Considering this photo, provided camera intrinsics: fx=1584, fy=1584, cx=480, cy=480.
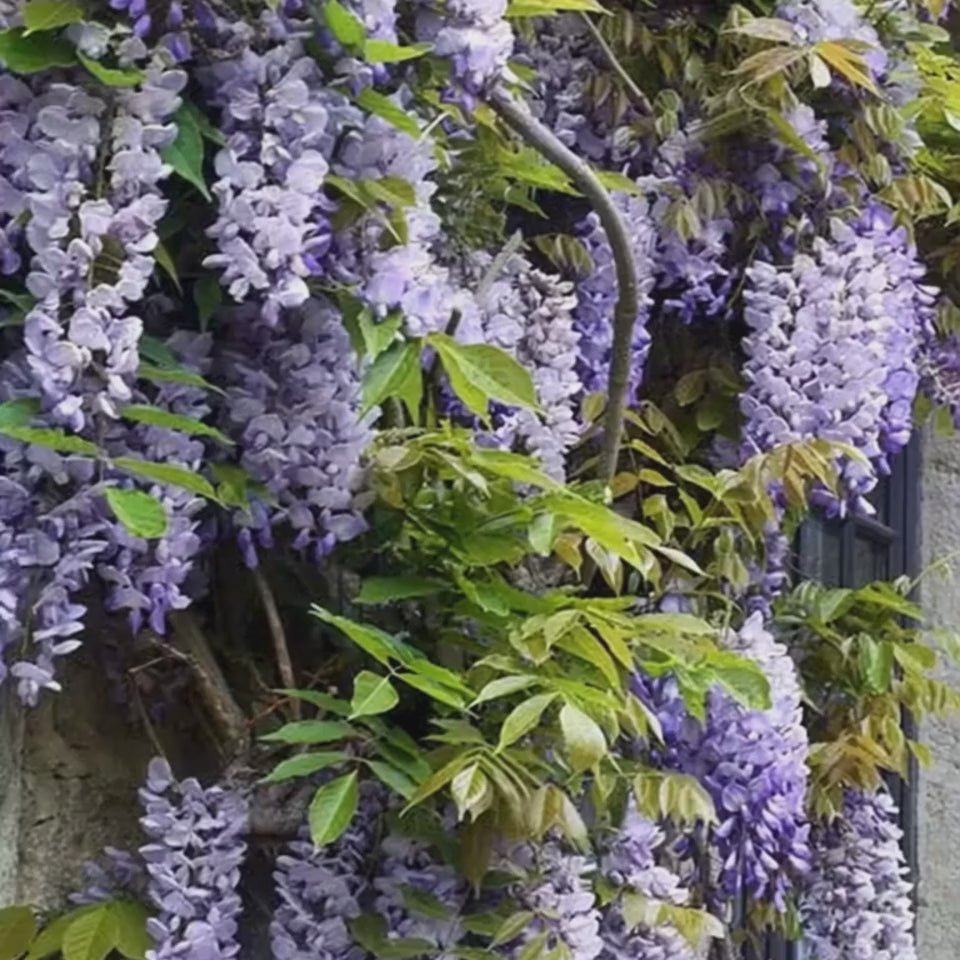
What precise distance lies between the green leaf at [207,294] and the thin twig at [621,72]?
0.82 m

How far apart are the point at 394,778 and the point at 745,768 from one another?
1.78ft

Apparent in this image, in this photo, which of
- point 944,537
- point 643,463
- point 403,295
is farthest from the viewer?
point 944,537

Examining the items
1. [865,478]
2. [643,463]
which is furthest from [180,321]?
[865,478]

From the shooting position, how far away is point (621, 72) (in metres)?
2.04

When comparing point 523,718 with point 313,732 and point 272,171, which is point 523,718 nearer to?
point 313,732

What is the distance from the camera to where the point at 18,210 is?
1.25 m

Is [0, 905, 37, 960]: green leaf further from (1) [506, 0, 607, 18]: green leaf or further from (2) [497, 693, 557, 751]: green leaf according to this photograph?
(1) [506, 0, 607, 18]: green leaf

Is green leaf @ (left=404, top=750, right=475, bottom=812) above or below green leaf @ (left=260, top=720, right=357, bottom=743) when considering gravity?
below

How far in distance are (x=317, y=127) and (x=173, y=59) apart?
0.13 meters

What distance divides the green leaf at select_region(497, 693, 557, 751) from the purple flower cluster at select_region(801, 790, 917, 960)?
93cm

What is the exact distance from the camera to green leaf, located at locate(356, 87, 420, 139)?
4.45ft

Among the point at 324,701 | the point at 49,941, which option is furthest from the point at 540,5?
the point at 49,941

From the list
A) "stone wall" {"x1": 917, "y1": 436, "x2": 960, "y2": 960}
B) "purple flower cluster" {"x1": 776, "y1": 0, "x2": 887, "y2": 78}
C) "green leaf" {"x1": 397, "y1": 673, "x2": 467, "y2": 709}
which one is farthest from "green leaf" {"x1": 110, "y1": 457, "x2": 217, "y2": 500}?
"stone wall" {"x1": 917, "y1": 436, "x2": 960, "y2": 960}

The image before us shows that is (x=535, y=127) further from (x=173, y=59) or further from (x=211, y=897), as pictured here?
(x=211, y=897)
